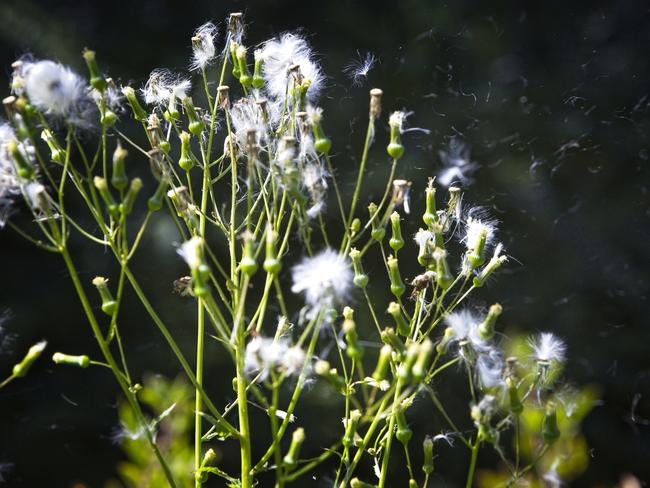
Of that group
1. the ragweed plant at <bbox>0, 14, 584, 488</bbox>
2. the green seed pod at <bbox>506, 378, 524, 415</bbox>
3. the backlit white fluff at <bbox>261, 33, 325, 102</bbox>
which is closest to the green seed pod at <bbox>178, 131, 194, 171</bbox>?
the ragweed plant at <bbox>0, 14, 584, 488</bbox>

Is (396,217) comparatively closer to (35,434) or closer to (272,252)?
(272,252)

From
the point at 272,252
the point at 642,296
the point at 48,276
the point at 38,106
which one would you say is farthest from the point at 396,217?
the point at 642,296

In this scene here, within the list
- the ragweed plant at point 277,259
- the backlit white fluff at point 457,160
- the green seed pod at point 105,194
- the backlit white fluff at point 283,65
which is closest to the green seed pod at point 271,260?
the ragweed plant at point 277,259

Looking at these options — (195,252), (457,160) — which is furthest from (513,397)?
(457,160)

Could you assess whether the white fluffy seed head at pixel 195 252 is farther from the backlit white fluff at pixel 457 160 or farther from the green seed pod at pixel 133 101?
the backlit white fluff at pixel 457 160

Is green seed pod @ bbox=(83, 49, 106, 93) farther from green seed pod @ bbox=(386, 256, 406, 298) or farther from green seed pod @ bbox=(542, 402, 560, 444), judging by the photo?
green seed pod @ bbox=(542, 402, 560, 444)

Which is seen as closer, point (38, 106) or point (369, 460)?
point (38, 106)
